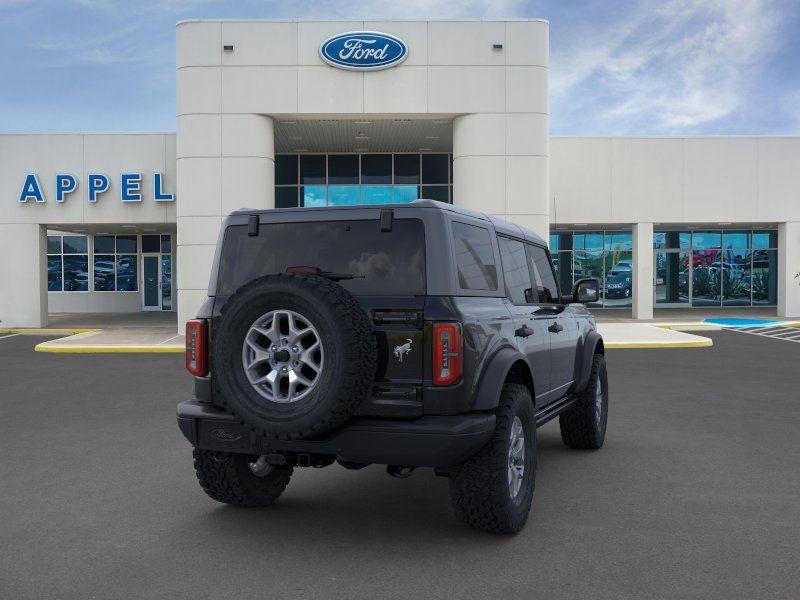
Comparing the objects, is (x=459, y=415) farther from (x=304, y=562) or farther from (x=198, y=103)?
(x=198, y=103)

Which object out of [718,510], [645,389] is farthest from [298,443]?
[645,389]

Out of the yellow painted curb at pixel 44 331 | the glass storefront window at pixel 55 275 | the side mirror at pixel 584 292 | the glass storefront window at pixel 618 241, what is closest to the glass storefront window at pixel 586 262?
the glass storefront window at pixel 618 241

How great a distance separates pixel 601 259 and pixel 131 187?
19503 mm

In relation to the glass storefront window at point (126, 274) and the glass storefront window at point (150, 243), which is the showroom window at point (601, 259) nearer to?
the glass storefront window at point (150, 243)

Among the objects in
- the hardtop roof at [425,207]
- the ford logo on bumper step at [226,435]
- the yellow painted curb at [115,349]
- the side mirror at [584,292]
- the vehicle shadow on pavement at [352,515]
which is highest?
the hardtop roof at [425,207]

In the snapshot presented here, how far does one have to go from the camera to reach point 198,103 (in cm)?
2033

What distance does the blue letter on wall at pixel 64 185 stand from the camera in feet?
77.8

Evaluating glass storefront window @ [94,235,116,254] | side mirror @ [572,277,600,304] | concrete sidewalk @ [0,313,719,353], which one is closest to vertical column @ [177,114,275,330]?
concrete sidewalk @ [0,313,719,353]

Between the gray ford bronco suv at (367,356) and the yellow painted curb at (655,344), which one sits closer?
the gray ford bronco suv at (367,356)

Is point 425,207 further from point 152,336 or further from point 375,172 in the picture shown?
point 375,172

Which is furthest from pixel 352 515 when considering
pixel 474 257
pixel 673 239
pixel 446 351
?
pixel 673 239

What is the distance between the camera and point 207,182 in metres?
20.3

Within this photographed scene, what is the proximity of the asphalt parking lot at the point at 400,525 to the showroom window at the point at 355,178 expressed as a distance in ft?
59.1

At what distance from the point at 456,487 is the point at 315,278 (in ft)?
4.92
